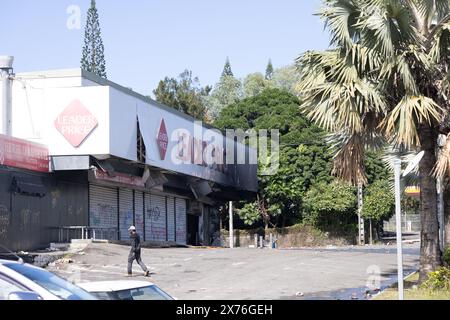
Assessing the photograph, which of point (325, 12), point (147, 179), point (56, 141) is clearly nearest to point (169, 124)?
point (147, 179)

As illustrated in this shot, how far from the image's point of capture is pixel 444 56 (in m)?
18.6

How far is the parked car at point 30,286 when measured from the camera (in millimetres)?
9602

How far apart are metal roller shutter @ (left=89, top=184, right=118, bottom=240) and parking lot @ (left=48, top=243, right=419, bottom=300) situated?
3.05 m

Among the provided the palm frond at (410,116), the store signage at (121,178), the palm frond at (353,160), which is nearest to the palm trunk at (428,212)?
the palm frond at (410,116)

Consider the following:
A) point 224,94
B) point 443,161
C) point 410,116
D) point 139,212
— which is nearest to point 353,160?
point 410,116

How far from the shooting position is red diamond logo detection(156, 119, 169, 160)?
36.6 metres

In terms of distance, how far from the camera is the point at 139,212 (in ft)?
129

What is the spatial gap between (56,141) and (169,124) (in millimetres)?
7648

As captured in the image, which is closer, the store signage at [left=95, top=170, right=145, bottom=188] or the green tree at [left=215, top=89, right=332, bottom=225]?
the store signage at [left=95, top=170, right=145, bottom=188]

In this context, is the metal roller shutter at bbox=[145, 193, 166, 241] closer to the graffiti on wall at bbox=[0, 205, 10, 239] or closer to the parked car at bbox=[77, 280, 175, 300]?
the graffiti on wall at bbox=[0, 205, 10, 239]

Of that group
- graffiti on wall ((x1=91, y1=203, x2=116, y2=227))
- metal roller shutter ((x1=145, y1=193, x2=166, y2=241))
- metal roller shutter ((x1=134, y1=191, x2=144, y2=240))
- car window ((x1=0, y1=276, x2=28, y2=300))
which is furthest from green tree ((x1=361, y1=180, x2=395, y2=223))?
car window ((x1=0, y1=276, x2=28, y2=300))

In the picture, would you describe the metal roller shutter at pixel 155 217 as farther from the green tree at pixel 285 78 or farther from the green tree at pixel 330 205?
the green tree at pixel 285 78

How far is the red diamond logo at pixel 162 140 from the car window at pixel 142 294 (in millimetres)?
24430

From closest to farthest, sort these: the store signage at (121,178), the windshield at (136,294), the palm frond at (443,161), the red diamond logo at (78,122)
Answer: the windshield at (136,294)
the palm frond at (443,161)
the red diamond logo at (78,122)
the store signage at (121,178)
